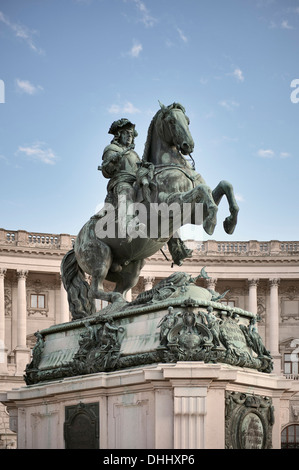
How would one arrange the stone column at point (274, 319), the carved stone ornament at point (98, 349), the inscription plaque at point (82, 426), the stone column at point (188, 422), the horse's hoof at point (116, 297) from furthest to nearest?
the stone column at point (274, 319) < the horse's hoof at point (116, 297) < the carved stone ornament at point (98, 349) < the inscription plaque at point (82, 426) < the stone column at point (188, 422)

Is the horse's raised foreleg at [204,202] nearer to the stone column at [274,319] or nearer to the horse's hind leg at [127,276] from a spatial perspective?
the horse's hind leg at [127,276]

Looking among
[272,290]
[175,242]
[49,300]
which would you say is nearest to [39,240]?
[49,300]

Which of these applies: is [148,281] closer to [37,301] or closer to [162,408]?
[37,301]

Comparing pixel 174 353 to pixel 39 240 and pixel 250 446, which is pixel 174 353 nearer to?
pixel 250 446

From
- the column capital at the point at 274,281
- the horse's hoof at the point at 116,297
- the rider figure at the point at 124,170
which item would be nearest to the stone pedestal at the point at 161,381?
the horse's hoof at the point at 116,297

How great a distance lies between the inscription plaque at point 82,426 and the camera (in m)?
12.6

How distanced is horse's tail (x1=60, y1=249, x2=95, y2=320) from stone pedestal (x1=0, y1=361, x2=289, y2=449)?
1.28 meters

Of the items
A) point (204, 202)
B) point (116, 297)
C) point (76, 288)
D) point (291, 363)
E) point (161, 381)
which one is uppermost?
point (291, 363)

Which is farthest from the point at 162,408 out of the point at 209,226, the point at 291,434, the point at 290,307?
the point at 290,307

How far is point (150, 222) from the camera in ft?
42.9

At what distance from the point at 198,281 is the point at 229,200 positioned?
56027 mm

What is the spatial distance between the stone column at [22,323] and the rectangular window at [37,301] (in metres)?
2.61

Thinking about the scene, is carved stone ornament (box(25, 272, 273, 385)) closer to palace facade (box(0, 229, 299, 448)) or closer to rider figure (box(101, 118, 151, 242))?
rider figure (box(101, 118, 151, 242))

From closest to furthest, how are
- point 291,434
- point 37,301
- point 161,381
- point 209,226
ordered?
1. point 161,381
2. point 209,226
3. point 291,434
4. point 37,301
